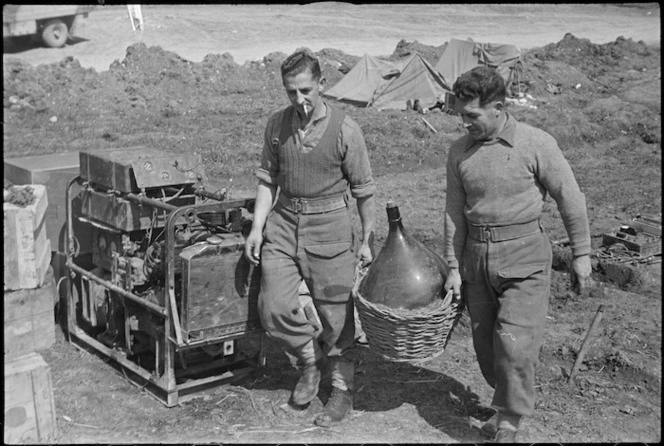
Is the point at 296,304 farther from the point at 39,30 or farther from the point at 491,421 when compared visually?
the point at 39,30

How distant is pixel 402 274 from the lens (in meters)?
4.50

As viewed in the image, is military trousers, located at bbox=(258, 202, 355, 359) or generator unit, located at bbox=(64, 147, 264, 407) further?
generator unit, located at bbox=(64, 147, 264, 407)

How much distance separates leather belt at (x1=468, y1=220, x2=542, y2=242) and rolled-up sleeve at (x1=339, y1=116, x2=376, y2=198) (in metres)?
0.69

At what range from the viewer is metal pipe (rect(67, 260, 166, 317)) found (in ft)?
16.5

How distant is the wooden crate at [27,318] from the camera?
16.2 ft

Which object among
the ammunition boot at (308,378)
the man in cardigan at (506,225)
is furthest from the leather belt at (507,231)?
the ammunition boot at (308,378)

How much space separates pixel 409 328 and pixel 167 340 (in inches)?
59.5

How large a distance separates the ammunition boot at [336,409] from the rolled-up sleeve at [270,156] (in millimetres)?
1255

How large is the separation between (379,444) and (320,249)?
109cm

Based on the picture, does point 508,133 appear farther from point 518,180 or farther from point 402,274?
point 402,274

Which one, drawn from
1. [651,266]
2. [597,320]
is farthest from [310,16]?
[597,320]

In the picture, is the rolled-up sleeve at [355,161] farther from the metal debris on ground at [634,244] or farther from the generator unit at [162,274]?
the metal debris on ground at [634,244]

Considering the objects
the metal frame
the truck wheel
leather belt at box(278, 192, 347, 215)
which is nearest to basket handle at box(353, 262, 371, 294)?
leather belt at box(278, 192, 347, 215)

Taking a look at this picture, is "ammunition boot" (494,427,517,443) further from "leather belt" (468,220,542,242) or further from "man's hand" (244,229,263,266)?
"man's hand" (244,229,263,266)
